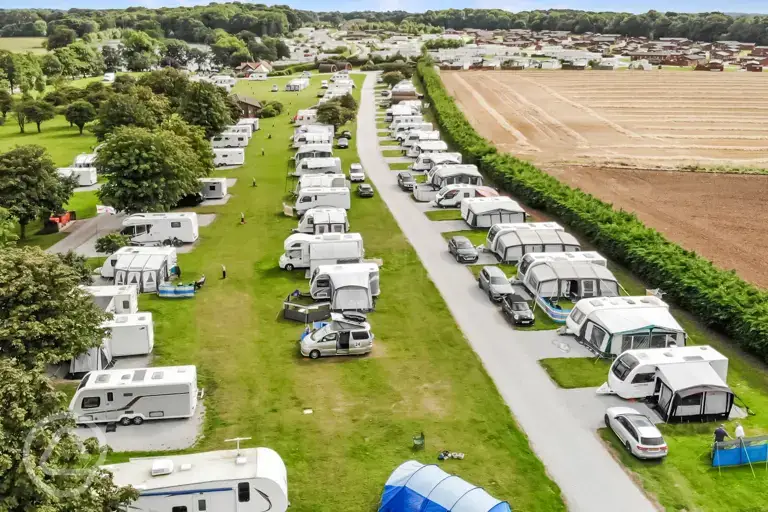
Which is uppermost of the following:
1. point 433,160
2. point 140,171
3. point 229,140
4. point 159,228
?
point 140,171

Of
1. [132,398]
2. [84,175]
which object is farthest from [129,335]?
[84,175]

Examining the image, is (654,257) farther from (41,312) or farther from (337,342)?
(41,312)

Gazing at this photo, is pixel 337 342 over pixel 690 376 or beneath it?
beneath

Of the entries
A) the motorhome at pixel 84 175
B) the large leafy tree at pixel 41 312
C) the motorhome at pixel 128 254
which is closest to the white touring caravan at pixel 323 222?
the motorhome at pixel 128 254

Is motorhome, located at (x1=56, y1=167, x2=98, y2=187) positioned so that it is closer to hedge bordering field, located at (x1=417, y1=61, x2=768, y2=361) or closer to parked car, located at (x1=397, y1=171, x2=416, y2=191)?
parked car, located at (x1=397, y1=171, x2=416, y2=191)

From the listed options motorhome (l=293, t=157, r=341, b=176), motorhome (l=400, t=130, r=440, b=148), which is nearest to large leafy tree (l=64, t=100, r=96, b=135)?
motorhome (l=293, t=157, r=341, b=176)

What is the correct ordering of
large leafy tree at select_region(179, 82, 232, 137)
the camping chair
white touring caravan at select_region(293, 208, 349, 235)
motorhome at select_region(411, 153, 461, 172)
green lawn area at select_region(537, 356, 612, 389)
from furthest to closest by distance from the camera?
1. large leafy tree at select_region(179, 82, 232, 137)
2. motorhome at select_region(411, 153, 461, 172)
3. white touring caravan at select_region(293, 208, 349, 235)
4. green lawn area at select_region(537, 356, 612, 389)
5. the camping chair

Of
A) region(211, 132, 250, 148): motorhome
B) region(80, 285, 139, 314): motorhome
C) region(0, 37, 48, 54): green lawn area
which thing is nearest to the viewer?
region(80, 285, 139, 314): motorhome
